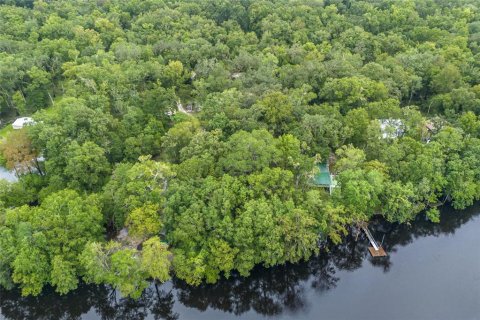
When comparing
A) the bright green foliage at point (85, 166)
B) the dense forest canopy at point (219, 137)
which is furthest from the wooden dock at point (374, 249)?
the bright green foliage at point (85, 166)

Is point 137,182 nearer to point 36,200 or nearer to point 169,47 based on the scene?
point 36,200

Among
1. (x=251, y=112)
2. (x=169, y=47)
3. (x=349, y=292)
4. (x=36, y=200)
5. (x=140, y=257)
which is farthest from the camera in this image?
(x=169, y=47)

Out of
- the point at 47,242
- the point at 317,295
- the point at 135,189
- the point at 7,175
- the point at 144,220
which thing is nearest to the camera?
the point at 47,242

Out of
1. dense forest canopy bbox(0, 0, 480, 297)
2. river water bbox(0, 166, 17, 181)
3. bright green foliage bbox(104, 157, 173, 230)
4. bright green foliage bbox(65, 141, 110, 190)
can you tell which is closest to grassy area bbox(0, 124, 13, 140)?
dense forest canopy bbox(0, 0, 480, 297)

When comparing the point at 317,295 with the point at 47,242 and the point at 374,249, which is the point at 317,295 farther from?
the point at 47,242

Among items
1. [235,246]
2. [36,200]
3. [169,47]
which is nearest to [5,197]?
[36,200]

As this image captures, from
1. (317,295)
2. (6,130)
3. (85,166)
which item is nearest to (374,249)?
(317,295)
